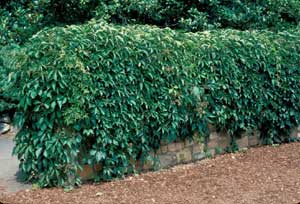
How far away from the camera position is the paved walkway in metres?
4.96

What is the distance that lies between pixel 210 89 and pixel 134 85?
3.89ft

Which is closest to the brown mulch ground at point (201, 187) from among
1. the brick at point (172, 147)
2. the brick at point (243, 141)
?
the brick at point (172, 147)

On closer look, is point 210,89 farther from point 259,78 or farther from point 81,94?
point 81,94

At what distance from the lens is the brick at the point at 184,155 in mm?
5891

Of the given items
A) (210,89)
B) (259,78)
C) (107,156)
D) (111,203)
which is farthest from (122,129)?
(259,78)

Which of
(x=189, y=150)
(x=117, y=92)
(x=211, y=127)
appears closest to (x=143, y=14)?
(x=211, y=127)

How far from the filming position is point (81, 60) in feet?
16.0

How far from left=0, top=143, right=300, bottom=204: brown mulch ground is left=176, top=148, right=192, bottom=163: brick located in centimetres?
12

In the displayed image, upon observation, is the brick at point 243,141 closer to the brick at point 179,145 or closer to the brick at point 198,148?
A: the brick at point 198,148

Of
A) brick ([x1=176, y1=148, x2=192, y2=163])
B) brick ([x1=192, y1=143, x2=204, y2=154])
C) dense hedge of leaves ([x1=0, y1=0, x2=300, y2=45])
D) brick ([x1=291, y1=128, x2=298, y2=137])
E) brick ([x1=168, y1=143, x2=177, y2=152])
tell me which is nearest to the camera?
brick ([x1=168, y1=143, x2=177, y2=152])

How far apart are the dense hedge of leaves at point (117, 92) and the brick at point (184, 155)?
25 centimetres

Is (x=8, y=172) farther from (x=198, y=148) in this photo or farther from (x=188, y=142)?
(x=198, y=148)

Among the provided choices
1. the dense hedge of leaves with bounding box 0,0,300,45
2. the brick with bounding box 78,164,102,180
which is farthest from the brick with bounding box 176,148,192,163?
the dense hedge of leaves with bounding box 0,0,300,45

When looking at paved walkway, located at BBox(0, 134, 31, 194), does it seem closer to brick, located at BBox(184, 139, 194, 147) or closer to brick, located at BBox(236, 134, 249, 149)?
brick, located at BBox(184, 139, 194, 147)
